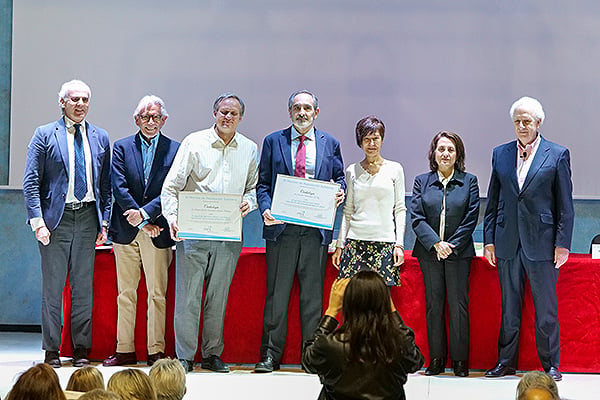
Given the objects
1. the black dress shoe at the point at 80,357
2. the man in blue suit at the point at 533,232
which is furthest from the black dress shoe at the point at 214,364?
the man in blue suit at the point at 533,232

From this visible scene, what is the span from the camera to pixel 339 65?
22.3 ft

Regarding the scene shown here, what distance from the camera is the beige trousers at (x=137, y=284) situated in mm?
5359

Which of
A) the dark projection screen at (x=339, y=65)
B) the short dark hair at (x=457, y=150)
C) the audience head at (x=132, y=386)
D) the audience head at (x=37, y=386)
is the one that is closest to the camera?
the audience head at (x=37, y=386)

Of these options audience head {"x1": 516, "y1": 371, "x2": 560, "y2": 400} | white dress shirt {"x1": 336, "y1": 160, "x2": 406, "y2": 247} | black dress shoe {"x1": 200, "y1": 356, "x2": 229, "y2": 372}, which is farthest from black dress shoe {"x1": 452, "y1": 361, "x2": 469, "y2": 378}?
audience head {"x1": 516, "y1": 371, "x2": 560, "y2": 400}

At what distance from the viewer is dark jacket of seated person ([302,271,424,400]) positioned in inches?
112

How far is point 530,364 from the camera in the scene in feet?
17.7

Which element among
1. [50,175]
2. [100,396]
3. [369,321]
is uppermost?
[50,175]

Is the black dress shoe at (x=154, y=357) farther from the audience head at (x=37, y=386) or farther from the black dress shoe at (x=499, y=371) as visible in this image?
the audience head at (x=37, y=386)

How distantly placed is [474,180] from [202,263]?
180 cm

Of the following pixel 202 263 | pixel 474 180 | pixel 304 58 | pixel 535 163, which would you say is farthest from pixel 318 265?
pixel 304 58

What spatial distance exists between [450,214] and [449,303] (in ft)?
1.84

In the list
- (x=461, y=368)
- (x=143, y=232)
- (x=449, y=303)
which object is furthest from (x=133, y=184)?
(x=461, y=368)

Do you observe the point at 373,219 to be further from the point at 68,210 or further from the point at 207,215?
the point at 68,210

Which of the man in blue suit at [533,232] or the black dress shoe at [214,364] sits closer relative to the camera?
the man in blue suit at [533,232]
